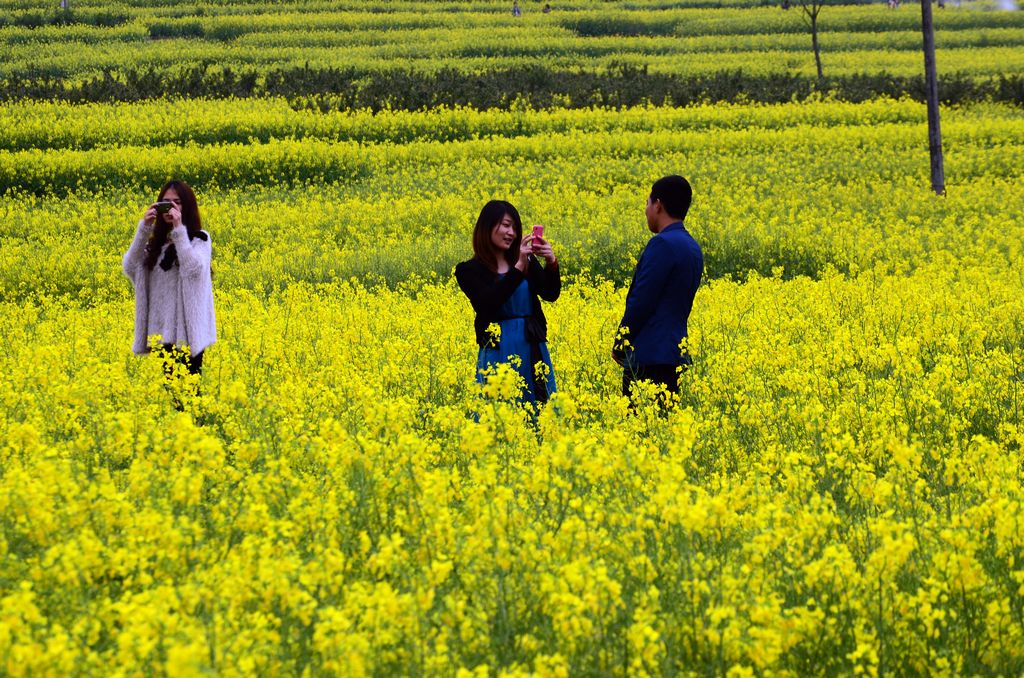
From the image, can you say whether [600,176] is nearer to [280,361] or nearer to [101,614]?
[280,361]

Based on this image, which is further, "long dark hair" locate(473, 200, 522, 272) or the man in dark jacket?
the man in dark jacket

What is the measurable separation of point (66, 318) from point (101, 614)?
8729mm

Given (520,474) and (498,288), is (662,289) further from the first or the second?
(520,474)

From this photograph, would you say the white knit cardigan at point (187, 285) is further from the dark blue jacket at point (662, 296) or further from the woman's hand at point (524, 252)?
the dark blue jacket at point (662, 296)

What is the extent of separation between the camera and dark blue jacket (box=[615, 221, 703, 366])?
641 centimetres

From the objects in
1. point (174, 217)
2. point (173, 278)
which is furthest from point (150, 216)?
point (173, 278)

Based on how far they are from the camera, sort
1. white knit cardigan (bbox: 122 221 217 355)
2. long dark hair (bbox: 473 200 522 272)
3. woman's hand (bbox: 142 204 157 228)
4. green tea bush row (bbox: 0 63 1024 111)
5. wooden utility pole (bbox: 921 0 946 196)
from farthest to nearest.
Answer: green tea bush row (bbox: 0 63 1024 111)
wooden utility pole (bbox: 921 0 946 196)
white knit cardigan (bbox: 122 221 217 355)
woman's hand (bbox: 142 204 157 228)
long dark hair (bbox: 473 200 522 272)

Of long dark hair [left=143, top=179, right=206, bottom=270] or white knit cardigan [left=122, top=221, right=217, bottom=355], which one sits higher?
long dark hair [left=143, top=179, right=206, bottom=270]

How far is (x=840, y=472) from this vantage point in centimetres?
558

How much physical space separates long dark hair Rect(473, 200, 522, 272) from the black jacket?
0.19 feet

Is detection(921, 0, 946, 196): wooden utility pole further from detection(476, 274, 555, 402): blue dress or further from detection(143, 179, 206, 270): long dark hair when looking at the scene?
detection(143, 179, 206, 270): long dark hair

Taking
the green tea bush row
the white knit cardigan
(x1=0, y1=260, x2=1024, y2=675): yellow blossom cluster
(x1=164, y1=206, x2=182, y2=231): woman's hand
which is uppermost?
the green tea bush row

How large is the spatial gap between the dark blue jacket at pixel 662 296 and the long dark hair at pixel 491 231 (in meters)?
0.77

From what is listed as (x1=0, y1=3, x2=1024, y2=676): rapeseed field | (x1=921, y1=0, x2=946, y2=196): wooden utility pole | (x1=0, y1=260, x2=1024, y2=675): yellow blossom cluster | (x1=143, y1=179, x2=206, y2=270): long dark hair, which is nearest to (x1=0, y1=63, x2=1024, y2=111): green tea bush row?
(x1=921, y1=0, x2=946, y2=196): wooden utility pole
